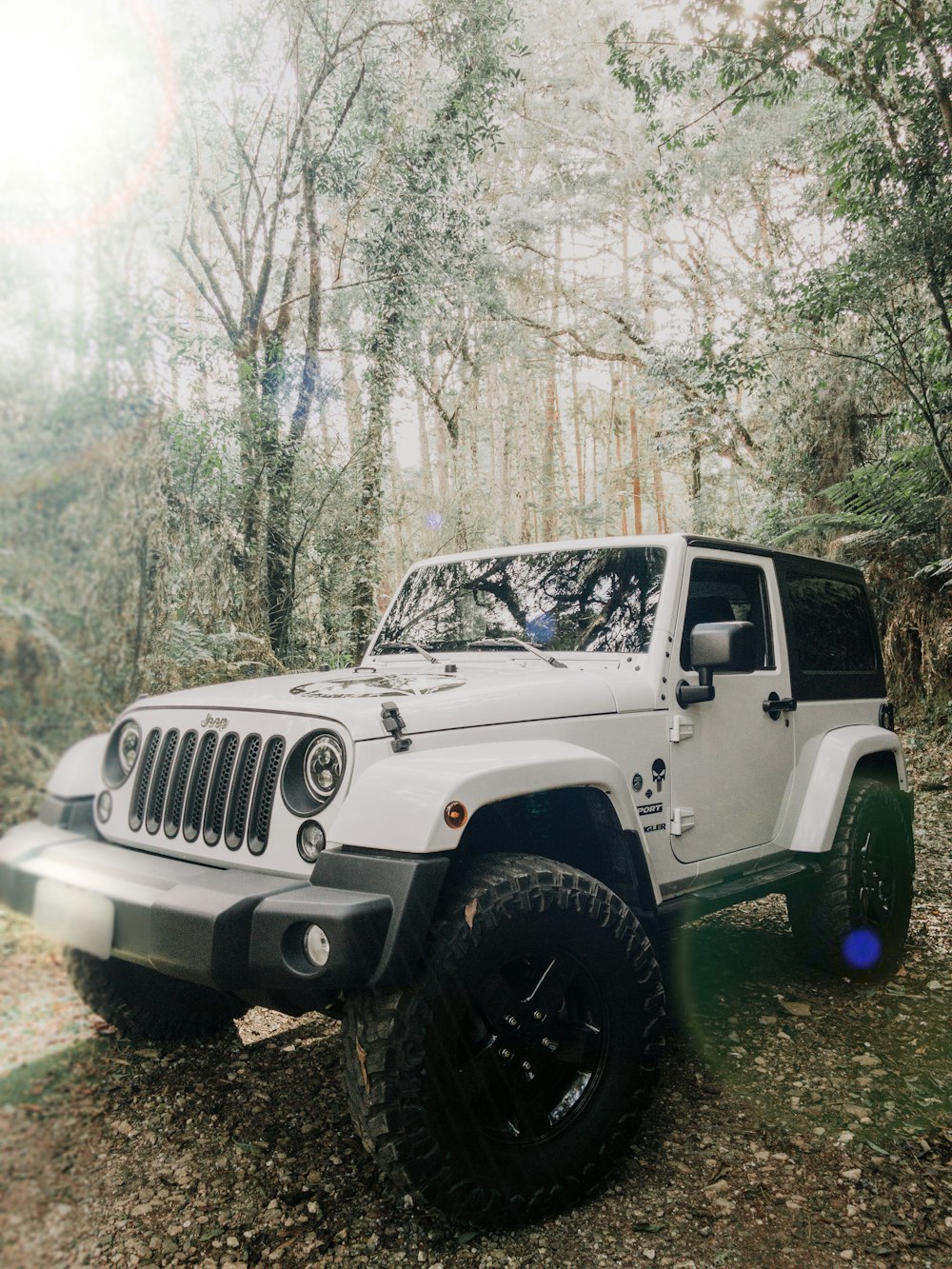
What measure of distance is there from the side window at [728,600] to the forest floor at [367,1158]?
1609 millimetres

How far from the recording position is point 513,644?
3.51m

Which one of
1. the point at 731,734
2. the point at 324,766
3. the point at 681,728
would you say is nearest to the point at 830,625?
the point at 731,734

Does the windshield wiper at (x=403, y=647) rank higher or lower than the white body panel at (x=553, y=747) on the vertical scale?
higher

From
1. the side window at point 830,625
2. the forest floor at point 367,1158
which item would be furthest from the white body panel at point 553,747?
the forest floor at point 367,1158

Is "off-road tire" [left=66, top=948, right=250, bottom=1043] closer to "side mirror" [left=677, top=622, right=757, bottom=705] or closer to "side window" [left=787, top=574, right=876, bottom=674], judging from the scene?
"side mirror" [left=677, top=622, right=757, bottom=705]

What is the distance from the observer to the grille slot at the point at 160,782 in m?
2.67

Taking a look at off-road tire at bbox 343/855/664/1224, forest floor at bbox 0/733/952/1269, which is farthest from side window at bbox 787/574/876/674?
off-road tire at bbox 343/855/664/1224

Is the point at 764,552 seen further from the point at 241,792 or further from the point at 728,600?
the point at 241,792

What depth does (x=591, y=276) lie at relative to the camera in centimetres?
2155

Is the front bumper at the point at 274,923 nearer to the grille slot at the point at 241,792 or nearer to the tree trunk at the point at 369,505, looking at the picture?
the grille slot at the point at 241,792

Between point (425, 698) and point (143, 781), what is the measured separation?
0.99 metres

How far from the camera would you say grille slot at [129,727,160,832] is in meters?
2.72

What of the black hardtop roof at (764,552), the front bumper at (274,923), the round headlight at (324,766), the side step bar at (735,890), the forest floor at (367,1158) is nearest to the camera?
the front bumper at (274,923)

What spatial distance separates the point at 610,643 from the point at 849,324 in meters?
9.97
